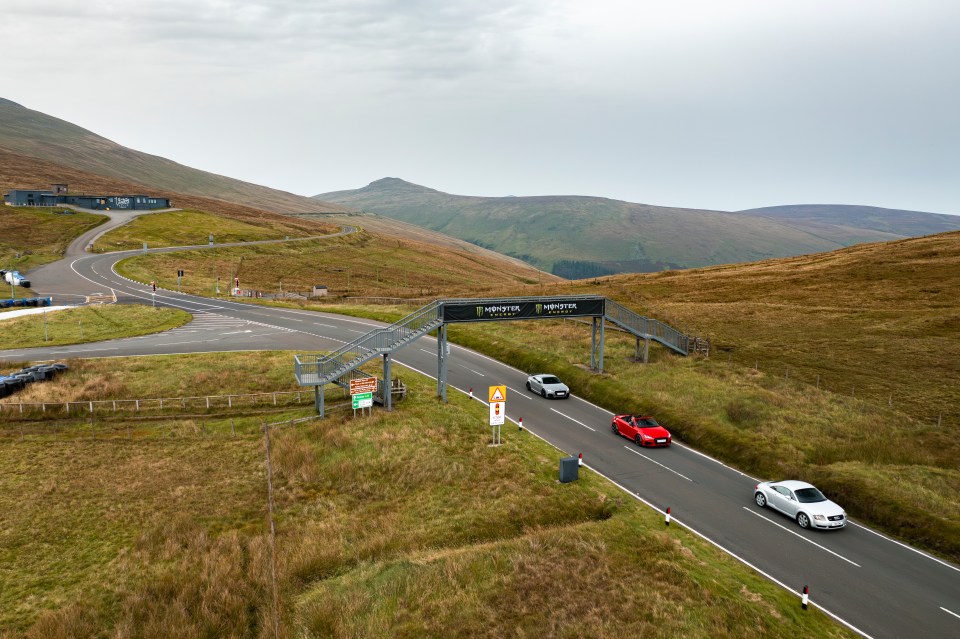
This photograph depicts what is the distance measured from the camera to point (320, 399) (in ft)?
106

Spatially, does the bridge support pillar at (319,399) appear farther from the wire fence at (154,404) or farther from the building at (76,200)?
the building at (76,200)

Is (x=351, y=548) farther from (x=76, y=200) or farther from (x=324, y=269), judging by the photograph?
(x=76, y=200)

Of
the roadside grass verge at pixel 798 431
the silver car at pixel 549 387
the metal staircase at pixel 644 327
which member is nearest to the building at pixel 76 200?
the roadside grass verge at pixel 798 431

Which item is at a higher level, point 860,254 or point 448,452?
point 860,254

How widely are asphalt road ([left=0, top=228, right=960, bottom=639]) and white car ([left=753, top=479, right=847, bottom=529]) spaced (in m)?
0.41

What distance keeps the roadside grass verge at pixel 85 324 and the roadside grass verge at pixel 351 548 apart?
67.0ft

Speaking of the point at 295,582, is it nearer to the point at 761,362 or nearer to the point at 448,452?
the point at 448,452

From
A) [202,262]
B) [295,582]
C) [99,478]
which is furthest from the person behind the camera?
[202,262]

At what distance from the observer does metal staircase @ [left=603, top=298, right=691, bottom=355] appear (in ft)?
137

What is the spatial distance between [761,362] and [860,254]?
5434 centimetres

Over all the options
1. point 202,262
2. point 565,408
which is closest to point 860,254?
point 565,408

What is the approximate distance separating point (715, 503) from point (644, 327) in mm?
20329

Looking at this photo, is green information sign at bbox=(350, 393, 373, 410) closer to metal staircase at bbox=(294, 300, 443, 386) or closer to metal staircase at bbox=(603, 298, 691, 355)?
metal staircase at bbox=(294, 300, 443, 386)

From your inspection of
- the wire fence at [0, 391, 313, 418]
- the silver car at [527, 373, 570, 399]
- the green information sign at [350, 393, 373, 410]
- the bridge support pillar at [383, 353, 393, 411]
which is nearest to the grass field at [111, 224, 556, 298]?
the silver car at [527, 373, 570, 399]
